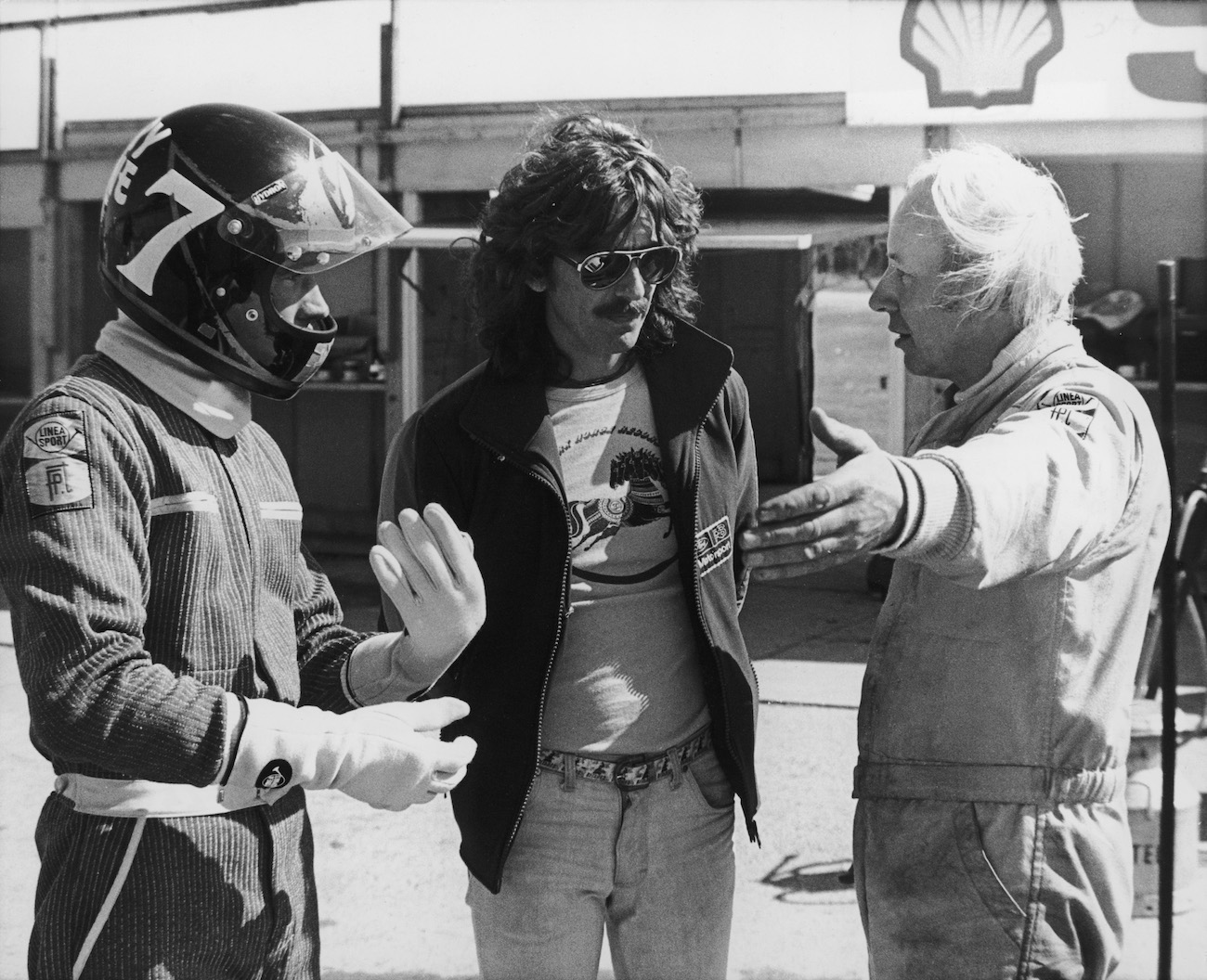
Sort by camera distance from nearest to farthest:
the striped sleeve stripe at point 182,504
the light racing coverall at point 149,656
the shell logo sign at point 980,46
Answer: the light racing coverall at point 149,656 → the striped sleeve stripe at point 182,504 → the shell logo sign at point 980,46

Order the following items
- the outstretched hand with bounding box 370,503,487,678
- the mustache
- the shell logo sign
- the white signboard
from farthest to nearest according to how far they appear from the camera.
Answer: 1. the shell logo sign
2. the white signboard
3. the mustache
4. the outstretched hand with bounding box 370,503,487,678

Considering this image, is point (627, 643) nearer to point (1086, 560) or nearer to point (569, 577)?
point (569, 577)

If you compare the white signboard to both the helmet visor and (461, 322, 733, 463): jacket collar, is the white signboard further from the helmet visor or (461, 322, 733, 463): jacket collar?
the helmet visor

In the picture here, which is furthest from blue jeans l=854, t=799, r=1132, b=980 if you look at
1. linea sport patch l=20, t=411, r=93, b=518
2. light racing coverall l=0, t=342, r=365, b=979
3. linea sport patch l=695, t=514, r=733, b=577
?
linea sport patch l=20, t=411, r=93, b=518

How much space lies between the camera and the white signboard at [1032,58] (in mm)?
8711

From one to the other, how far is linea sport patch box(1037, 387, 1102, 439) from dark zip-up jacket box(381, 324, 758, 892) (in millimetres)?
721

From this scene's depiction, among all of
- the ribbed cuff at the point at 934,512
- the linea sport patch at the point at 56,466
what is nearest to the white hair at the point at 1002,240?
the ribbed cuff at the point at 934,512

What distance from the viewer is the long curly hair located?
247 cm

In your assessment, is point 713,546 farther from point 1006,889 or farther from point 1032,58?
point 1032,58

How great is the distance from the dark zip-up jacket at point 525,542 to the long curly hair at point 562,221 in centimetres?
7

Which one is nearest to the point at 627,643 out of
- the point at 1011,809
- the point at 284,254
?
the point at 1011,809

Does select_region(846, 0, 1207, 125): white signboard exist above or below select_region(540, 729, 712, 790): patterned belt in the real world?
above

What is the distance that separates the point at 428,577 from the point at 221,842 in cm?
45

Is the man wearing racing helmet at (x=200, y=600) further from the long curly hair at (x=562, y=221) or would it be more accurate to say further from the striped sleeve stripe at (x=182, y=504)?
the long curly hair at (x=562, y=221)
